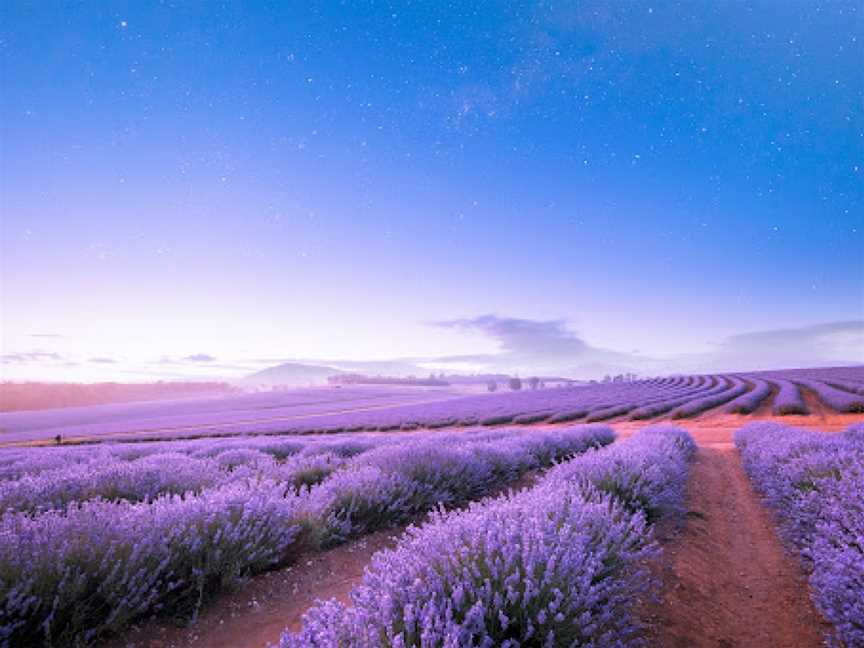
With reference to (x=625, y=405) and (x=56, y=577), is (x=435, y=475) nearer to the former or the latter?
(x=56, y=577)

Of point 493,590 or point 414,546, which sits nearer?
point 493,590

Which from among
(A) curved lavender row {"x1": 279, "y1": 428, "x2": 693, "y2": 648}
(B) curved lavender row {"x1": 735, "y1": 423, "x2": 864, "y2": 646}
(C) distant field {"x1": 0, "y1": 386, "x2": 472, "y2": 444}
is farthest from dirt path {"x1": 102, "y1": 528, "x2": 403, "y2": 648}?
(C) distant field {"x1": 0, "y1": 386, "x2": 472, "y2": 444}

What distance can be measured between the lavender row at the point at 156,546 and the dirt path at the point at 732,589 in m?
2.25

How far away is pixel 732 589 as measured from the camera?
10.2ft

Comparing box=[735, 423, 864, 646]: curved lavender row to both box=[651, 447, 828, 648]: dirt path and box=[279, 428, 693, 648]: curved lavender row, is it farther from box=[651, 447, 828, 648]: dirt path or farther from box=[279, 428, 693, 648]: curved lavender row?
box=[279, 428, 693, 648]: curved lavender row

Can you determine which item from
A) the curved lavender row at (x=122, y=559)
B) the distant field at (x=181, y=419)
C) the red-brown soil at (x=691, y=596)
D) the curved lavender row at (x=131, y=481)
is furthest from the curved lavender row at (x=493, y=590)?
the distant field at (x=181, y=419)

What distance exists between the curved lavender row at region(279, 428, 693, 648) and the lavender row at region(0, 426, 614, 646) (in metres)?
1.19

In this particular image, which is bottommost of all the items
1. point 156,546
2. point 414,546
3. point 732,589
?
point 732,589

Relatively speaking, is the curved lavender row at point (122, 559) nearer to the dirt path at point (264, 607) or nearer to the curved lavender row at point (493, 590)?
the dirt path at point (264, 607)

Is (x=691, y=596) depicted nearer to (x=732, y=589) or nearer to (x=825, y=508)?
(x=732, y=589)

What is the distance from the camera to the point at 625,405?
62.0ft

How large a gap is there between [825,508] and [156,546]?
4548mm

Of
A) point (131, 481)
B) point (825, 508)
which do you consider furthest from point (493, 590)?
point (131, 481)

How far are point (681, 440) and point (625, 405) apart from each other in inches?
472
